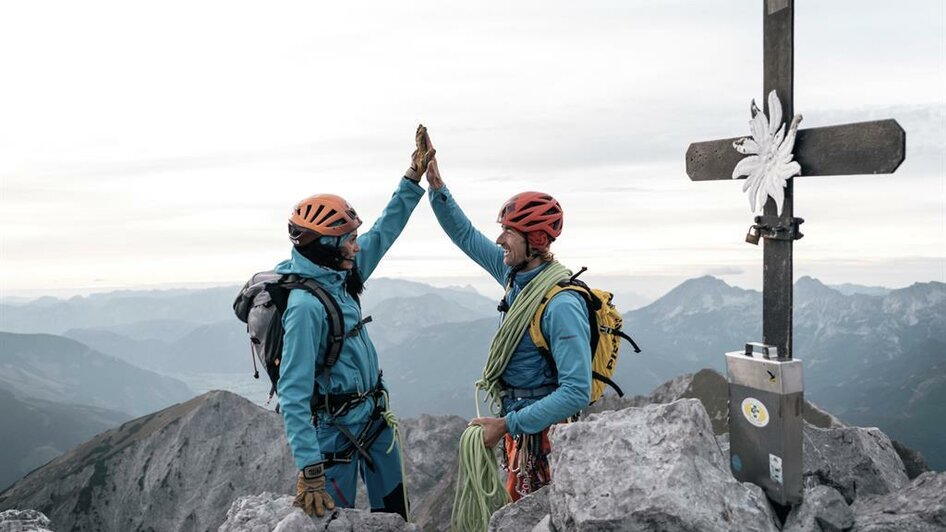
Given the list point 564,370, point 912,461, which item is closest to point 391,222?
point 564,370

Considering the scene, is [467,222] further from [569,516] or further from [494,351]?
[569,516]

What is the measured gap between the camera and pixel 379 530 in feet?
22.1

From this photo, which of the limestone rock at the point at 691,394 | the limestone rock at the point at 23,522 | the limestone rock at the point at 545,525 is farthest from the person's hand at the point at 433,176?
the limestone rock at the point at 691,394

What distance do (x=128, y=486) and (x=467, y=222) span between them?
277ft

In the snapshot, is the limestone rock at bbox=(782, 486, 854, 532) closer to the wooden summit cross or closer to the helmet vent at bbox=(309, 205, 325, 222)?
the wooden summit cross

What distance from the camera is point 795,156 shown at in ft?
22.8

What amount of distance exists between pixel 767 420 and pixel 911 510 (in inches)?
55.3

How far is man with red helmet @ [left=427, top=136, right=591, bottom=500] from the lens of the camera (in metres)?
6.72

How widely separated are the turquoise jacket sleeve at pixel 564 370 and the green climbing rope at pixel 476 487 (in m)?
0.48

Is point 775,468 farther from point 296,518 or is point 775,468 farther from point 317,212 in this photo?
point 317,212

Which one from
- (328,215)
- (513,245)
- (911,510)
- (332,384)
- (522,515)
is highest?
(328,215)

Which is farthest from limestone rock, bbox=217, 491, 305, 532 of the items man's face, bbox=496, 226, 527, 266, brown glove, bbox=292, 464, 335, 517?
man's face, bbox=496, 226, 527, 266

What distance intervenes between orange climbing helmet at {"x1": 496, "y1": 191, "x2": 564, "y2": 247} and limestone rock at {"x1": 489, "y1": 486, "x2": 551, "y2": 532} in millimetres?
2948

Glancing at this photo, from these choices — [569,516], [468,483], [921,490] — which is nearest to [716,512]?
[569,516]
